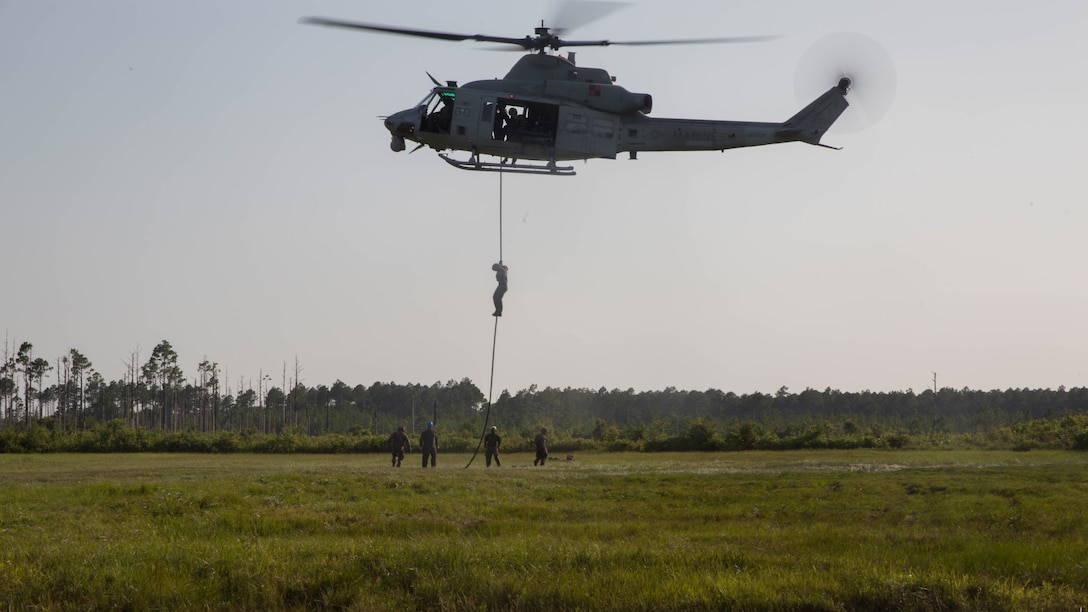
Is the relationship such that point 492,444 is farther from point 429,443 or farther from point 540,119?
point 540,119

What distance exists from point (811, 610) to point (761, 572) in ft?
4.79

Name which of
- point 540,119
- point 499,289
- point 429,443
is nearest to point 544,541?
point 499,289

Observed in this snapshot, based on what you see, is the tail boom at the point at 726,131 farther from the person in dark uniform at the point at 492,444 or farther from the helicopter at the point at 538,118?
the person in dark uniform at the point at 492,444

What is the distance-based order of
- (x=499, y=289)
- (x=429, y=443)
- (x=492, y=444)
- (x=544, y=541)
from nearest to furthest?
(x=544, y=541)
(x=499, y=289)
(x=429, y=443)
(x=492, y=444)

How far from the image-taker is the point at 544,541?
15781 mm

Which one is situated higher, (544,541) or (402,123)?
(402,123)

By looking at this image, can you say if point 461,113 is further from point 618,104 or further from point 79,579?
point 79,579

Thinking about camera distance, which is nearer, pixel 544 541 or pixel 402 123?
pixel 544 541

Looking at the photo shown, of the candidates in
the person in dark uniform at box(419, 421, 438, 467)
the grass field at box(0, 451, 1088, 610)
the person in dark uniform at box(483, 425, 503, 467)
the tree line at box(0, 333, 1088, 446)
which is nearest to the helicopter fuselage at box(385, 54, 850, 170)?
the grass field at box(0, 451, 1088, 610)

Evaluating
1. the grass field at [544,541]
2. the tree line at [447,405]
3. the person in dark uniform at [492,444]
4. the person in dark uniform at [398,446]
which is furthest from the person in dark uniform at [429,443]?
the tree line at [447,405]

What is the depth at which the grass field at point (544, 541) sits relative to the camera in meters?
12.8

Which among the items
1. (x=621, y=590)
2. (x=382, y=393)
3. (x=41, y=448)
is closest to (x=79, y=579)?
(x=621, y=590)

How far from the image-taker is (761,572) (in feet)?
44.2

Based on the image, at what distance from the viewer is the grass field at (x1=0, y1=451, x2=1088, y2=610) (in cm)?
1275
